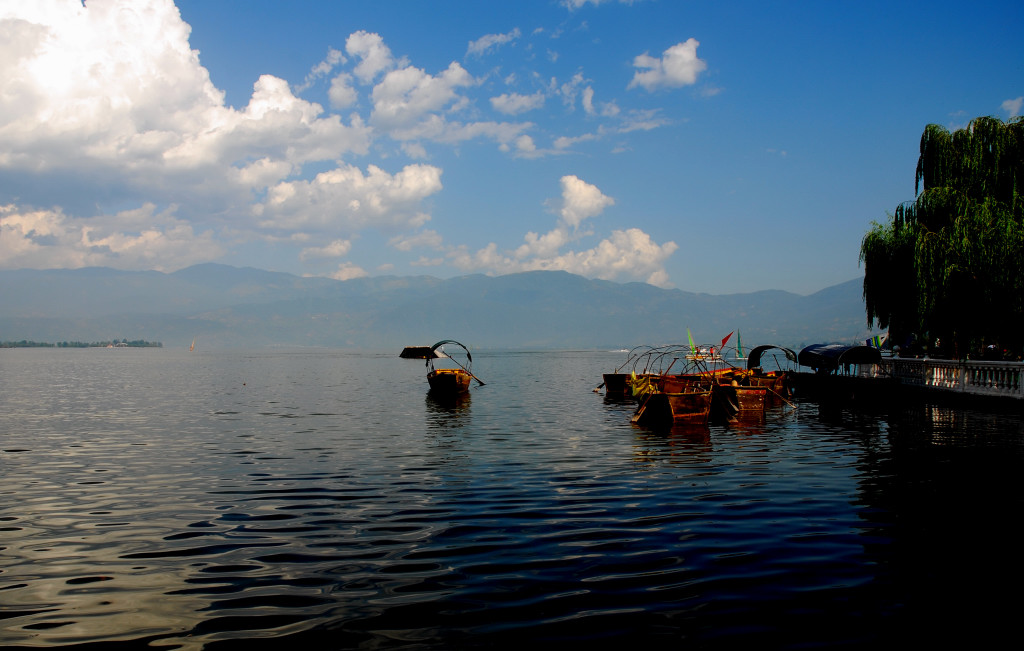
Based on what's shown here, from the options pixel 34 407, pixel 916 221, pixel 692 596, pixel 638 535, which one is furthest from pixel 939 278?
pixel 34 407

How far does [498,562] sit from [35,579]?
689 cm

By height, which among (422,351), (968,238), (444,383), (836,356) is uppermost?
(968,238)

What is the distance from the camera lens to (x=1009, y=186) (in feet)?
121

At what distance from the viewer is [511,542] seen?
1151 centimetres

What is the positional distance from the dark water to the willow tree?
12063mm

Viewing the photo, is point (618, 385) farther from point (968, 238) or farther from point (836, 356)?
point (968, 238)

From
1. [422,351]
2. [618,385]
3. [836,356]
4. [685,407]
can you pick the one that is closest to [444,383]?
[618,385]

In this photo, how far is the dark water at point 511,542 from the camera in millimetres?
7848

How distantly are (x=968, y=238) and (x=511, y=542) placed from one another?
3414 centimetres

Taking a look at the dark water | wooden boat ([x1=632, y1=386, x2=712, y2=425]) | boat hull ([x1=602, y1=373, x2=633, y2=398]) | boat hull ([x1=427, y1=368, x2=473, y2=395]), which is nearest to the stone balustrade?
the dark water

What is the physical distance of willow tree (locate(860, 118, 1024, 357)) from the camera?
33719 millimetres

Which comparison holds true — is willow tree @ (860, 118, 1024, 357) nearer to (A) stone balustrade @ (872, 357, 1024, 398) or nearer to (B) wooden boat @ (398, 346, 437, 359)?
(A) stone balustrade @ (872, 357, 1024, 398)

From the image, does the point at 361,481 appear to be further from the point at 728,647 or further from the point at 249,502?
the point at 728,647

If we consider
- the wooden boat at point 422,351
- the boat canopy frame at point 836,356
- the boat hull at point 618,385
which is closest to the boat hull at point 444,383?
the wooden boat at point 422,351
